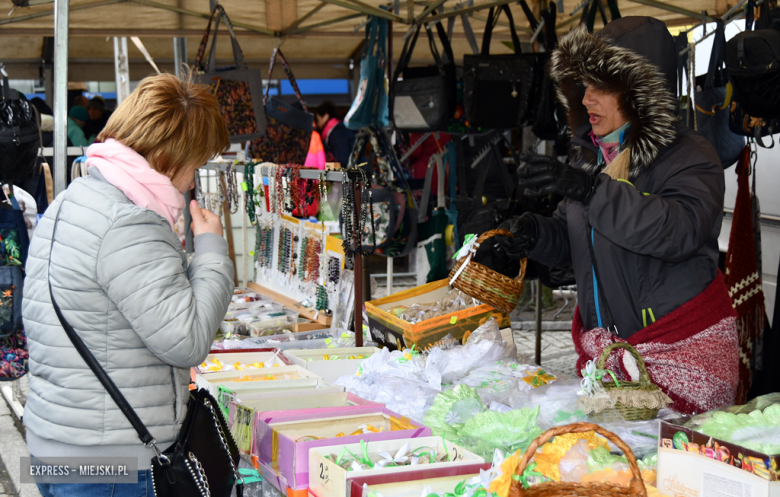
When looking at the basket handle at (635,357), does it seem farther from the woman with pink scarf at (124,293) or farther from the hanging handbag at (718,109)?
the hanging handbag at (718,109)

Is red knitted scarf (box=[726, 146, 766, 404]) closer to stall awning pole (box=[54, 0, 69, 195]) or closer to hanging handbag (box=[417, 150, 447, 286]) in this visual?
hanging handbag (box=[417, 150, 447, 286])

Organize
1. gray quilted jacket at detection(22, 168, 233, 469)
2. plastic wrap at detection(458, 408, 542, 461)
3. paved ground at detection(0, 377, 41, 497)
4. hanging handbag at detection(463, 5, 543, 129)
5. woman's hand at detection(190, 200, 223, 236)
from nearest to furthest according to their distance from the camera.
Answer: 1. gray quilted jacket at detection(22, 168, 233, 469)
2. woman's hand at detection(190, 200, 223, 236)
3. plastic wrap at detection(458, 408, 542, 461)
4. paved ground at detection(0, 377, 41, 497)
5. hanging handbag at detection(463, 5, 543, 129)

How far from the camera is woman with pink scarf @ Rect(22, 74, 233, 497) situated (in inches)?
56.7

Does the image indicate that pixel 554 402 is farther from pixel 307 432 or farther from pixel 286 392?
pixel 286 392

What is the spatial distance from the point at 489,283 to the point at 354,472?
3.49 ft

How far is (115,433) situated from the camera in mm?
1506

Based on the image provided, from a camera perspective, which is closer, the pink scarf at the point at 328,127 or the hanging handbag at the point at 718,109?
the hanging handbag at the point at 718,109

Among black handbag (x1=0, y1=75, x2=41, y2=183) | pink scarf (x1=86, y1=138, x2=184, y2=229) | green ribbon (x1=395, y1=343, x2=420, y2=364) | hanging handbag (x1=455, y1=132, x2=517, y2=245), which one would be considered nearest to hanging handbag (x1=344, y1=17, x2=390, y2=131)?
hanging handbag (x1=455, y1=132, x2=517, y2=245)

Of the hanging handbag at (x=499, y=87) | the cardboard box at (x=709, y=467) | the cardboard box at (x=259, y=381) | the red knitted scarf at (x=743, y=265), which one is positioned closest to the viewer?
the cardboard box at (x=709, y=467)

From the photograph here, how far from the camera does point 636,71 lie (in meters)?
2.15

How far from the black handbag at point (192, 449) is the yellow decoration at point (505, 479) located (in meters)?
0.64

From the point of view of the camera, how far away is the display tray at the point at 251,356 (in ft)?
9.71

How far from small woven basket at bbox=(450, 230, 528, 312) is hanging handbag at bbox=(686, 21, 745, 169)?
182 cm

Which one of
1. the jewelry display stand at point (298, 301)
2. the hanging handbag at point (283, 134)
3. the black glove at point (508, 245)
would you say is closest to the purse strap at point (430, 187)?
the hanging handbag at point (283, 134)
